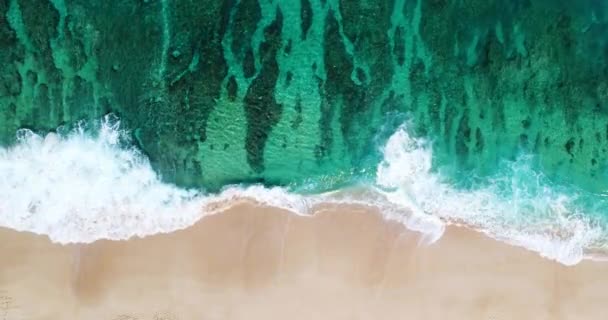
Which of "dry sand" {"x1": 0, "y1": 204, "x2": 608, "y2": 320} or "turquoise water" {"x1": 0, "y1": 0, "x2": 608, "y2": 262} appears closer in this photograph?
"dry sand" {"x1": 0, "y1": 204, "x2": 608, "y2": 320}

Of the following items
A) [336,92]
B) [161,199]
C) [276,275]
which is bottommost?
[276,275]

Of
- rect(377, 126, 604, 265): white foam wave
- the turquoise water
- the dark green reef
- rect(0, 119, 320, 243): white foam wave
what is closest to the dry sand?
rect(0, 119, 320, 243): white foam wave

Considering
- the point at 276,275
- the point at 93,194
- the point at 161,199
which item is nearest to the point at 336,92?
the point at 276,275

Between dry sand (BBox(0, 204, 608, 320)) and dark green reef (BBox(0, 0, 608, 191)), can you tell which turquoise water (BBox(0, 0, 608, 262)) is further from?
dry sand (BBox(0, 204, 608, 320))

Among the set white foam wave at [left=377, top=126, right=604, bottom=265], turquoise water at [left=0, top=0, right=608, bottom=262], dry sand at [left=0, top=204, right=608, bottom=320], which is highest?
turquoise water at [left=0, top=0, right=608, bottom=262]

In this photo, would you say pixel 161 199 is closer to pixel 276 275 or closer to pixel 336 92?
pixel 276 275

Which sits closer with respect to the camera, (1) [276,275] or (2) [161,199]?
(1) [276,275]
